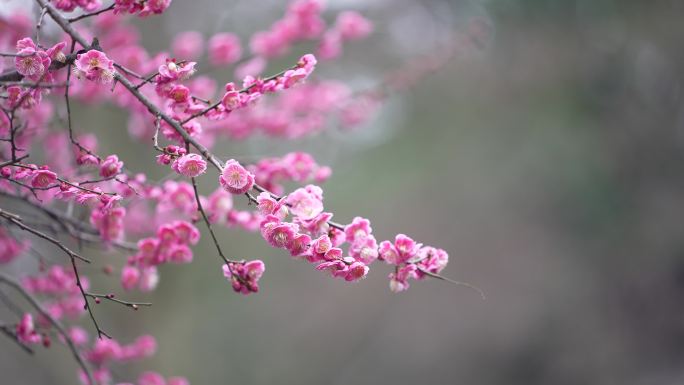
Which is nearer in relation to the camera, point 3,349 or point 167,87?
point 167,87

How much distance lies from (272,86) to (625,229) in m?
4.08

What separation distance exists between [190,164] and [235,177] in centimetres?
8

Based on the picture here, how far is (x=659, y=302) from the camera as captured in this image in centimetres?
448

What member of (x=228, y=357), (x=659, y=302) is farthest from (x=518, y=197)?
(x=228, y=357)

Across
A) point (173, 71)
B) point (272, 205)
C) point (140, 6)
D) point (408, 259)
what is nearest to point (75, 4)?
point (140, 6)

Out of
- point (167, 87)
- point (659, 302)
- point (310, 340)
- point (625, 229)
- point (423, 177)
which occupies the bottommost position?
point (167, 87)

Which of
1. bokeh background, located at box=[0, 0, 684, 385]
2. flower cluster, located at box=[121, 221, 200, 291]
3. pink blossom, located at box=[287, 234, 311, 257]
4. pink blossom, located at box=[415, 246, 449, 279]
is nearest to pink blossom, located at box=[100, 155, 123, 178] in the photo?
flower cluster, located at box=[121, 221, 200, 291]

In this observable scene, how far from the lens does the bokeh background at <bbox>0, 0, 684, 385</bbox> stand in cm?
394

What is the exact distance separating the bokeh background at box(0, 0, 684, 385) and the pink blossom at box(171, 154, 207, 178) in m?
2.57

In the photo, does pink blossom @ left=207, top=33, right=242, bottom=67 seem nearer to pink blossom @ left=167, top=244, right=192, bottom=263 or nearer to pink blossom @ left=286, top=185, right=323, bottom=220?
pink blossom @ left=167, top=244, right=192, bottom=263

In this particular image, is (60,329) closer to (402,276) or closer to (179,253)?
(179,253)

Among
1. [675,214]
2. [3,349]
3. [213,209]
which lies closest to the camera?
[213,209]

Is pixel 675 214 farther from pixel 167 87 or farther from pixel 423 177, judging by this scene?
pixel 167 87

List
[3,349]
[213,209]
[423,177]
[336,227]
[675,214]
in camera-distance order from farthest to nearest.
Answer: [423,177]
[675,214]
[3,349]
[213,209]
[336,227]
